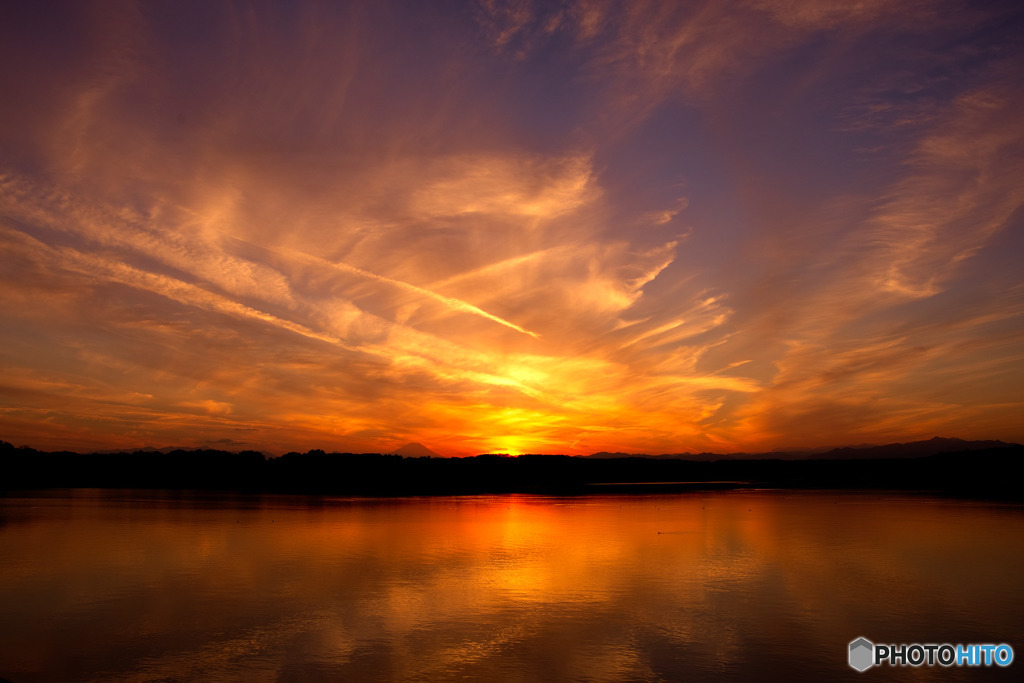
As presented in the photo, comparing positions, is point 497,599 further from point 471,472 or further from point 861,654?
point 471,472

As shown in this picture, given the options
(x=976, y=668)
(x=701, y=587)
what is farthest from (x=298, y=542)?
(x=976, y=668)

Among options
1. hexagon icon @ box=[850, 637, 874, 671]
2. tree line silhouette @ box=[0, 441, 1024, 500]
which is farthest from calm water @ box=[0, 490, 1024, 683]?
tree line silhouette @ box=[0, 441, 1024, 500]

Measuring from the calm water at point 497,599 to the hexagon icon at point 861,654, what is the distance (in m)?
0.29

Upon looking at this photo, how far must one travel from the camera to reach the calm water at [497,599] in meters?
14.2

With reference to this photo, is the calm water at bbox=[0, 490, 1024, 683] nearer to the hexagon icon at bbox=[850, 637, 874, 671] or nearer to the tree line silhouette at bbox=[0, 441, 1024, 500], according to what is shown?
the hexagon icon at bbox=[850, 637, 874, 671]

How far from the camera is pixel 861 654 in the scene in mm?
14852

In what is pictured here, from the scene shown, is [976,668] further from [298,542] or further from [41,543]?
[41,543]

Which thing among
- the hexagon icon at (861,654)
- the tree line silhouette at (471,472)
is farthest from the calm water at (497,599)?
the tree line silhouette at (471,472)

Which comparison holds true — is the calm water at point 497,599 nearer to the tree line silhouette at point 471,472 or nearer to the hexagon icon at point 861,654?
the hexagon icon at point 861,654

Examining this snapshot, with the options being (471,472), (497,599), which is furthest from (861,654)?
(471,472)

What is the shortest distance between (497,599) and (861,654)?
975 centimetres

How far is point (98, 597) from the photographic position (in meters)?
20.8

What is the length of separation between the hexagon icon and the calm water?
0.29m

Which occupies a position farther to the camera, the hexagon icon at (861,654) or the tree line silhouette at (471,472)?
the tree line silhouette at (471,472)
